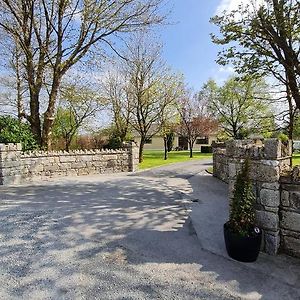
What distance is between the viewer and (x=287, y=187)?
384 centimetres

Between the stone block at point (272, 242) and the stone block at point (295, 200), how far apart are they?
19.8 inches

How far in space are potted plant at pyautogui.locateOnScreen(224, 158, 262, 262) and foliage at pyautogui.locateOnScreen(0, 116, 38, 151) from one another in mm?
8967

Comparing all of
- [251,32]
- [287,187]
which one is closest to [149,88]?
[251,32]

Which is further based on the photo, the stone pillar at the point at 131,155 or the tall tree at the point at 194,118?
the tall tree at the point at 194,118

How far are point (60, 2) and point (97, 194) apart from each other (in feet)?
32.5

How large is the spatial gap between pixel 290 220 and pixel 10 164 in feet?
29.4

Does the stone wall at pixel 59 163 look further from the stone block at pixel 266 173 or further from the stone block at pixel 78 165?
the stone block at pixel 266 173

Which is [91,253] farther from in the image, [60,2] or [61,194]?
[60,2]

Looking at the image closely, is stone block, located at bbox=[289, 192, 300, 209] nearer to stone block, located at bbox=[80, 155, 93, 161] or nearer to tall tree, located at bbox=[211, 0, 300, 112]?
tall tree, located at bbox=[211, 0, 300, 112]

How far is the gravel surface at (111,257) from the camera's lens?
303 cm

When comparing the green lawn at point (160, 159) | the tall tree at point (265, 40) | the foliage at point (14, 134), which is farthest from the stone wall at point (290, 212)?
the green lawn at point (160, 159)

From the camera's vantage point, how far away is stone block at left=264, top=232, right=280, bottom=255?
3.92 metres

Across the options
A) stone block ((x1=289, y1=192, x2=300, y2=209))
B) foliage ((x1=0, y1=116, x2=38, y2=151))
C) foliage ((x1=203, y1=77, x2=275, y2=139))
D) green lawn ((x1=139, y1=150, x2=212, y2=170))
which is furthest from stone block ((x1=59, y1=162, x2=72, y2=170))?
foliage ((x1=203, y1=77, x2=275, y2=139))

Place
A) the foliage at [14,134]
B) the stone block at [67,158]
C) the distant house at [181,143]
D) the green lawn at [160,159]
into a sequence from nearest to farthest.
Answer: the foliage at [14,134], the stone block at [67,158], the green lawn at [160,159], the distant house at [181,143]
